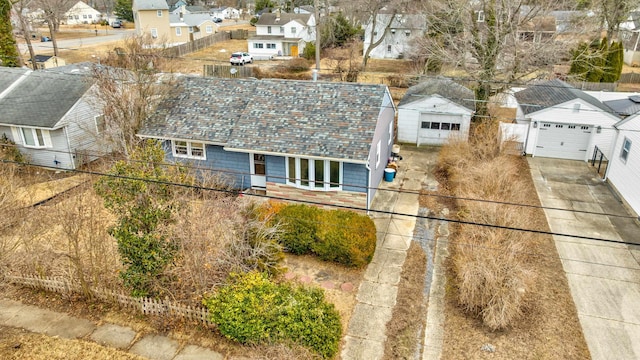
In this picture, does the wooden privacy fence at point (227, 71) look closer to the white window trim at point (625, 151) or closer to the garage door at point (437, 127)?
the garage door at point (437, 127)

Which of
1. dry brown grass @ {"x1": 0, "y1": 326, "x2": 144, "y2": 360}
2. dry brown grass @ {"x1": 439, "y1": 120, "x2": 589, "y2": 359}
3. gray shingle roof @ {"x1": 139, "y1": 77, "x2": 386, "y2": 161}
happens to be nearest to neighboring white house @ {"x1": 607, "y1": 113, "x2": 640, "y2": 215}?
dry brown grass @ {"x1": 439, "y1": 120, "x2": 589, "y2": 359}

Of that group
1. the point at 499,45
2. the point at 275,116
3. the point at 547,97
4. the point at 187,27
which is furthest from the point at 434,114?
the point at 187,27

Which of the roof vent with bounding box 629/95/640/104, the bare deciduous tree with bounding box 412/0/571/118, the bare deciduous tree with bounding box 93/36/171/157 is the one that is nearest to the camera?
the bare deciduous tree with bounding box 93/36/171/157

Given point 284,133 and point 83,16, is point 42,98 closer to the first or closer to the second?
point 284,133

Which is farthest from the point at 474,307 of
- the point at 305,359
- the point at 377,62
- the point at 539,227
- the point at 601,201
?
the point at 377,62

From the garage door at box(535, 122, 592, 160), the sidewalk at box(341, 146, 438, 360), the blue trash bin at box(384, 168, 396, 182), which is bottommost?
the sidewalk at box(341, 146, 438, 360)

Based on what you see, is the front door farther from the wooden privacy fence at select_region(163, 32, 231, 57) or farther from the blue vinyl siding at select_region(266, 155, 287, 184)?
the wooden privacy fence at select_region(163, 32, 231, 57)

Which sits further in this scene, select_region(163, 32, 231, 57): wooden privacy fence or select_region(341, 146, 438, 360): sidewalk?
select_region(163, 32, 231, 57): wooden privacy fence
